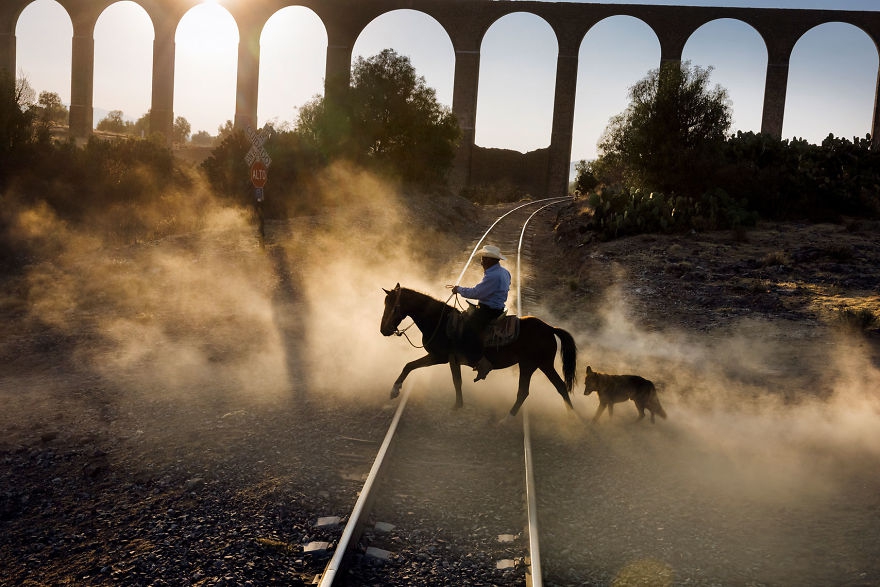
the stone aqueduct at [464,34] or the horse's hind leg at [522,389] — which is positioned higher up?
the stone aqueduct at [464,34]

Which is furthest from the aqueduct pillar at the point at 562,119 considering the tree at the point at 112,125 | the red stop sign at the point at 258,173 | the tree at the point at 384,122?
the tree at the point at 112,125

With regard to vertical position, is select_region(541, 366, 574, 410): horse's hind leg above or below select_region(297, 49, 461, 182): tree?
below

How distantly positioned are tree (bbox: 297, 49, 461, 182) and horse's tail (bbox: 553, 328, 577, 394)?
26773 millimetres

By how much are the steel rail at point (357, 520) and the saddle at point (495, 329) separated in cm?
126

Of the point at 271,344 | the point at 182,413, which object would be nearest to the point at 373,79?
the point at 271,344

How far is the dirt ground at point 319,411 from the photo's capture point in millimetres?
4531

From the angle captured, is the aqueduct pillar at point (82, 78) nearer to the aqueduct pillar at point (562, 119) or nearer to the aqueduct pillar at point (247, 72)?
the aqueduct pillar at point (247, 72)

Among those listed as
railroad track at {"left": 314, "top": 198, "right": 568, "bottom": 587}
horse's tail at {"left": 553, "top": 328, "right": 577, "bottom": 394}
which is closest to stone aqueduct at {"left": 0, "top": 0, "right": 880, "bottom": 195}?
horse's tail at {"left": 553, "top": 328, "right": 577, "bottom": 394}

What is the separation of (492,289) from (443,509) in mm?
2619

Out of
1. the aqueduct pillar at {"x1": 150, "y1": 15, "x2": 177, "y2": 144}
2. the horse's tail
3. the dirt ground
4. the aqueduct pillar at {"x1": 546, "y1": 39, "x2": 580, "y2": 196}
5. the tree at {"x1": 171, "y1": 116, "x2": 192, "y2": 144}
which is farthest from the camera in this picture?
the tree at {"x1": 171, "y1": 116, "x2": 192, "y2": 144}

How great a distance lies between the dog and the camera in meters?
7.00

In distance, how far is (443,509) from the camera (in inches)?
201

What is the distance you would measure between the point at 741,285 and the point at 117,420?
1227 centimetres

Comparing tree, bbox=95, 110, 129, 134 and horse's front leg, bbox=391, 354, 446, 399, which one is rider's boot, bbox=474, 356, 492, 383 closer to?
horse's front leg, bbox=391, 354, 446, 399
